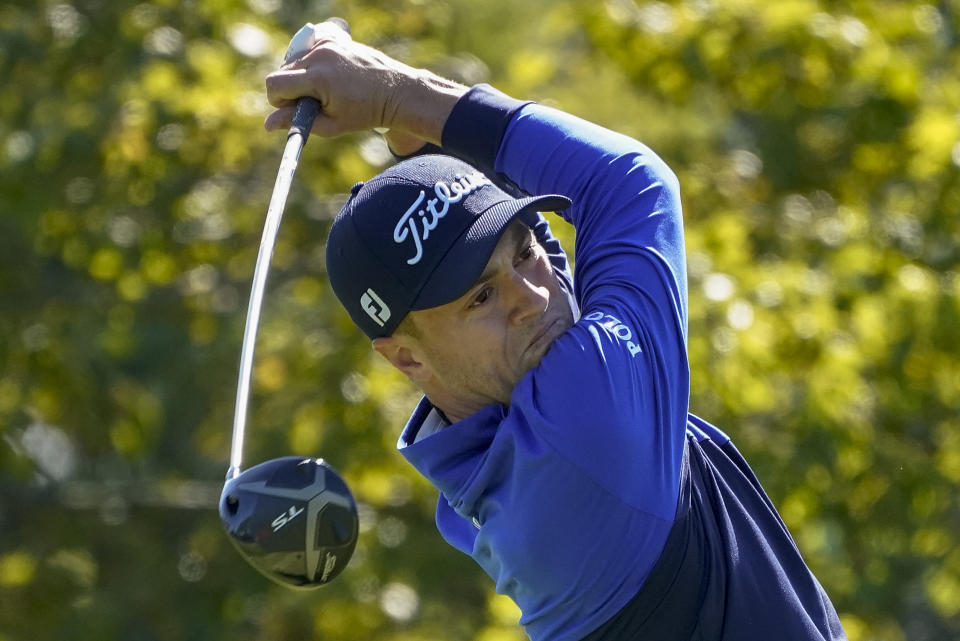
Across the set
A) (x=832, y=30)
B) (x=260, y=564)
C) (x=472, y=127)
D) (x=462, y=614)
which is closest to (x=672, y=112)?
(x=832, y=30)

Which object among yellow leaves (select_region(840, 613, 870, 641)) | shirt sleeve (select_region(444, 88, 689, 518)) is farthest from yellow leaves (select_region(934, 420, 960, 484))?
shirt sleeve (select_region(444, 88, 689, 518))

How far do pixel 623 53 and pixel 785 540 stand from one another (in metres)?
4.81

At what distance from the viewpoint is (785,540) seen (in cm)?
222

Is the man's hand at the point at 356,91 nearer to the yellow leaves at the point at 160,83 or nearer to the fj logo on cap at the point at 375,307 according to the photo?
the fj logo on cap at the point at 375,307

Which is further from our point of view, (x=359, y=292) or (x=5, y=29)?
(x=5, y=29)

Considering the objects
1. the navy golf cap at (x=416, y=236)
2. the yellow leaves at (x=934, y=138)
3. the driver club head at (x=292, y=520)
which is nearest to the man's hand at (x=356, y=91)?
the navy golf cap at (x=416, y=236)

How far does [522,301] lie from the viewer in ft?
7.09

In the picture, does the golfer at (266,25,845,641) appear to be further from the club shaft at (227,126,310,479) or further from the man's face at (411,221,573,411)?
the club shaft at (227,126,310,479)

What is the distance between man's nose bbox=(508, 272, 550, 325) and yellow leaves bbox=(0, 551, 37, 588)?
18.3ft

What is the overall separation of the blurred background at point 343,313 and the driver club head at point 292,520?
3.21 meters

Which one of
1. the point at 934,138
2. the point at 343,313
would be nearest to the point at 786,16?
the point at 934,138

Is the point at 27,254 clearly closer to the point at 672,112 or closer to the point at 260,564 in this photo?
the point at 672,112

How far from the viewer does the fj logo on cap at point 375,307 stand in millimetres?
2154

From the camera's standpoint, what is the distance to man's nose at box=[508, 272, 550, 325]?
2.16m
